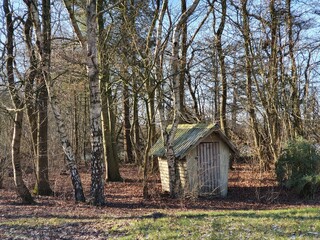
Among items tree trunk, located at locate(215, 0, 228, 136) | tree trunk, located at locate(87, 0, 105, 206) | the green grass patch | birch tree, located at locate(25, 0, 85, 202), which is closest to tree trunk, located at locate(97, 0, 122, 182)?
birch tree, located at locate(25, 0, 85, 202)

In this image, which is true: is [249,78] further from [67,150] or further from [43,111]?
[67,150]

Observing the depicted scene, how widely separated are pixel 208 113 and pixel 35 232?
1794cm

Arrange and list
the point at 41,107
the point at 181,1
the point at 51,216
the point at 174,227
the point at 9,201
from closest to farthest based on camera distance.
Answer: the point at 174,227, the point at 51,216, the point at 9,201, the point at 41,107, the point at 181,1

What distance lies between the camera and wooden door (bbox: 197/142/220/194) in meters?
12.2

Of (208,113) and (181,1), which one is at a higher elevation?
(181,1)

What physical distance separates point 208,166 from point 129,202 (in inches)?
123

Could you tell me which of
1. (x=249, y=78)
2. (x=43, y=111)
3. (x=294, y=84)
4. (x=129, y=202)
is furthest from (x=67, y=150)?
(x=294, y=84)

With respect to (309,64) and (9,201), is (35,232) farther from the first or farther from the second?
(309,64)

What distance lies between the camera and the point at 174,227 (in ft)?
21.7

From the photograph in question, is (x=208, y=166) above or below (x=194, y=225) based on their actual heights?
above

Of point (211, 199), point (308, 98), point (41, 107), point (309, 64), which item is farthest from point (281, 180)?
point (41, 107)

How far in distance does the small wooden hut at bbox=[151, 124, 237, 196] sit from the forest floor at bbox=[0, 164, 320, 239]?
519mm

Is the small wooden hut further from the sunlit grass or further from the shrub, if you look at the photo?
the sunlit grass

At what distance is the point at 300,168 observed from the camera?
13.2m
